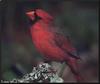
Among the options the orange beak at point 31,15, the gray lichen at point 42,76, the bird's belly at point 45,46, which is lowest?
the gray lichen at point 42,76

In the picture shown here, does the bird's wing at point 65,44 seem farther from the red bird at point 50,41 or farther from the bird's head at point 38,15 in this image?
the bird's head at point 38,15

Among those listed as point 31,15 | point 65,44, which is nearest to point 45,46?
point 65,44

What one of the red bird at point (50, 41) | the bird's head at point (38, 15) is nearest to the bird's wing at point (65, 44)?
the red bird at point (50, 41)

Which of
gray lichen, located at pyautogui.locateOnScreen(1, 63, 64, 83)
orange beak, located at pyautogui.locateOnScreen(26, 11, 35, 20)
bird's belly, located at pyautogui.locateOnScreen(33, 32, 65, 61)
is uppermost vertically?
orange beak, located at pyautogui.locateOnScreen(26, 11, 35, 20)

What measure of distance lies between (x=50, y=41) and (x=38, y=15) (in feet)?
0.74

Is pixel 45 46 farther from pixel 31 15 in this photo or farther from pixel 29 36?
pixel 31 15

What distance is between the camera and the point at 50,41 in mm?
3186

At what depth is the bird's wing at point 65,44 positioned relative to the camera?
317 cm

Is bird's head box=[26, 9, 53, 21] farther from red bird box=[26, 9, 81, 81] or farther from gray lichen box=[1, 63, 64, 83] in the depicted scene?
gray lichen box=[1, 63, 64, 83]

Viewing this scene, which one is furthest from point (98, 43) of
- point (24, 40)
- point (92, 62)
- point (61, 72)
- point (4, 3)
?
point (4, 3)

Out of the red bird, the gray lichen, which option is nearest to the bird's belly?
the red bird

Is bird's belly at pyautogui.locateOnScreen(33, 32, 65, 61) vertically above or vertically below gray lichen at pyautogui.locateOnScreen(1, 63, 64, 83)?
above

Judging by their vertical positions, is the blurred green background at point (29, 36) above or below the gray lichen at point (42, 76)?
above

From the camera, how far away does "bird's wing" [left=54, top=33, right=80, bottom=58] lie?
10.4 ft
